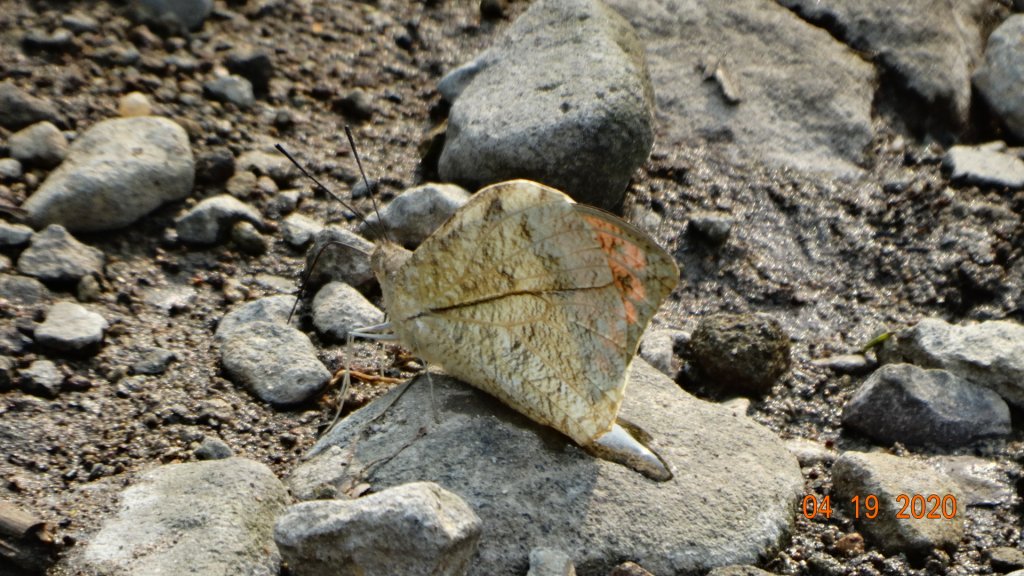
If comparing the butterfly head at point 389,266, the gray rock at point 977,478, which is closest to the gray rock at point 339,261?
the butterfly head at point 389,266

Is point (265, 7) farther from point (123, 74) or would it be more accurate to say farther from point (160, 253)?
point (160, 253)

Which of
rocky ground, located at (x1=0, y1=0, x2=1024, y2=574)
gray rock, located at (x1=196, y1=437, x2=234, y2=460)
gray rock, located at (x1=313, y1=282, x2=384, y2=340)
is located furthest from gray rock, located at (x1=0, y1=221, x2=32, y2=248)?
gray rock, located at (x1=196, y1=437, x2=234, y2=460)

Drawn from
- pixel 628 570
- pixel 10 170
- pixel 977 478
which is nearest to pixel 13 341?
pixel 10 170

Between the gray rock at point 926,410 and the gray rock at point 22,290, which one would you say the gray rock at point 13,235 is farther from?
the gray rock at point 926,410

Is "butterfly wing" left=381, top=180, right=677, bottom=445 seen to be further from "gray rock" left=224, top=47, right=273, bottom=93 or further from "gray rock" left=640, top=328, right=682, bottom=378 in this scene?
"gray rock" left=224, top=47, right=273, bottom=93

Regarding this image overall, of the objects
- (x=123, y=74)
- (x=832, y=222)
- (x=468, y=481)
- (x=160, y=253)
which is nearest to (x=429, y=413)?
(x=468, y=481)
